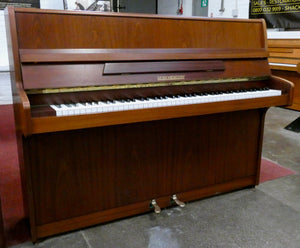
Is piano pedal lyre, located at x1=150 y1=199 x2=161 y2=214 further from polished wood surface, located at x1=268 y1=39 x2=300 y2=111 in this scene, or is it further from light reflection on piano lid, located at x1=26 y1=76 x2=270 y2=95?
polished wood surface, located at x1=268 y1=39 x2=300 y2=111

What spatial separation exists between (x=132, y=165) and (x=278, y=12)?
13.8 feet

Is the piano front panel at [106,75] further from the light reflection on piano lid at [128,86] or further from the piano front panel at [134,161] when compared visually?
the piano front panel at [134,161]

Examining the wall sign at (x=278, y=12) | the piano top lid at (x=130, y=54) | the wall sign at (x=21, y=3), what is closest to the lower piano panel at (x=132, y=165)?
the piano top lid at (x=130, y=54)

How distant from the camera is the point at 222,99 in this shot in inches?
69.4

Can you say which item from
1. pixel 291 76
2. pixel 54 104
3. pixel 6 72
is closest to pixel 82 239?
pixel 54 104

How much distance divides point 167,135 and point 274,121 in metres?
2.84

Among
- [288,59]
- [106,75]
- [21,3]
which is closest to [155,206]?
[106,75]

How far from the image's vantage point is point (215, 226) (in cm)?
184

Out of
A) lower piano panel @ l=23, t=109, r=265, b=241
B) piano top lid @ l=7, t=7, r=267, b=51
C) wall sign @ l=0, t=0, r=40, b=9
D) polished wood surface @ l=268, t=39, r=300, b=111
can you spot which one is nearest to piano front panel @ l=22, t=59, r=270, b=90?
piano top lid @ l=7, t=7, r=267, b=51

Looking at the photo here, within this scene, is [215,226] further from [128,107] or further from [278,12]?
[278,12]

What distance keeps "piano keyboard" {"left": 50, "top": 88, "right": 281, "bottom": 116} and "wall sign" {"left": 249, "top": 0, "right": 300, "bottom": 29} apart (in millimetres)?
3333

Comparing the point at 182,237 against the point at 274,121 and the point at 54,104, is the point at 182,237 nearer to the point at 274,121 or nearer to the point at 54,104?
the point at 54,104

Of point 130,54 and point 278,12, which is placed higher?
point 278,12

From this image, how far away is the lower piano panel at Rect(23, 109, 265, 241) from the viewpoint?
1638 millimetres
